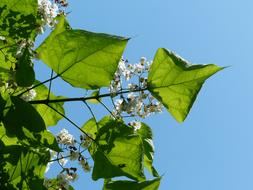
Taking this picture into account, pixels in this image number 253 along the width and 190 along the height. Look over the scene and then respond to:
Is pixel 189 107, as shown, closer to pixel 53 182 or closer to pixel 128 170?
pixel 128 170

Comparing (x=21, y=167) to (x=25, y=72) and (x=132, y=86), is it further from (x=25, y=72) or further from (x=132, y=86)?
(x=132, y=86)

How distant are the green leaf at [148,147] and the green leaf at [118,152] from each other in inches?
10.7

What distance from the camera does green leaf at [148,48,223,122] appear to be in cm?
235

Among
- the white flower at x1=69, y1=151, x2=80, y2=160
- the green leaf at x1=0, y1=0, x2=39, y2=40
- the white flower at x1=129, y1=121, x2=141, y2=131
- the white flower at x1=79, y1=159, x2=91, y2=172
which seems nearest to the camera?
the green leaf at x1=0, y1=0, x2=39, y2=40

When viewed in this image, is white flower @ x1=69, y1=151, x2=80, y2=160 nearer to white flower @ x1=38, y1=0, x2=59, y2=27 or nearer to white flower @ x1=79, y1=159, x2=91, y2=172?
white flower @ x1=79, y1=159, x2=91, y2=172

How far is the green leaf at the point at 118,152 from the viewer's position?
2.20m

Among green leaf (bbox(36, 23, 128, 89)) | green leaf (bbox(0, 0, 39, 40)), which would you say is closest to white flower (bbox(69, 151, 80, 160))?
green leaf (bbox(36, 23, 128, 89))

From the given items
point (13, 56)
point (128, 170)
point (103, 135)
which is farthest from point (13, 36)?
point (128, 170)

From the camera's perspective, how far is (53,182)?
7.38 ft

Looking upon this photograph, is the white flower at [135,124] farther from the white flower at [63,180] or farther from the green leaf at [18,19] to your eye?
the green leaf at [18,19]

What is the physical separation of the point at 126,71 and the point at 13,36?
2.02ft

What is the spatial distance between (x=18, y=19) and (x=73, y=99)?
436mm

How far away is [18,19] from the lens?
222 cm

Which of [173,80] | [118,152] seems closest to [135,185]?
[118,152]
